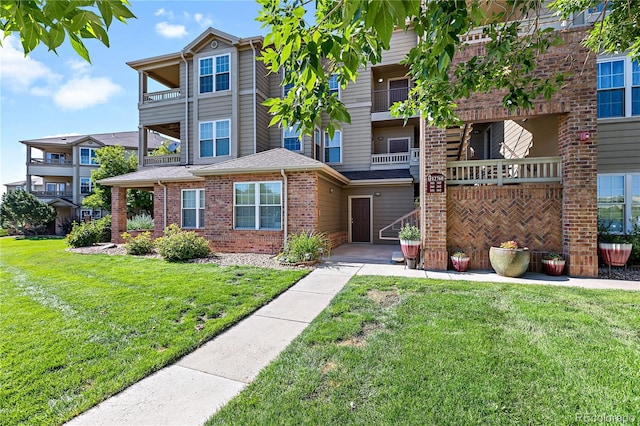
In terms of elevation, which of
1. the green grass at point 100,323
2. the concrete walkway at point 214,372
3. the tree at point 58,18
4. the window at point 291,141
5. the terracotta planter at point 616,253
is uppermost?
the window at point 291,141

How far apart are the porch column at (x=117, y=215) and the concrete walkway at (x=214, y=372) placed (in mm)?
12008

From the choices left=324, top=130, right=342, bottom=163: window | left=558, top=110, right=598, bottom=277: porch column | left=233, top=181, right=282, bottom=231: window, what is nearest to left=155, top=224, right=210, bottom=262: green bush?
left=233, top=181, right=282, bottom=231: window

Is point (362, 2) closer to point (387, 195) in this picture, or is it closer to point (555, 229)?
point (555, 229)

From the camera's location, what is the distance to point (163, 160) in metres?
15.2

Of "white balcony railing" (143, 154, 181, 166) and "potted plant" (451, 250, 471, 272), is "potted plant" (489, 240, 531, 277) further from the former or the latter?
"white balcony railing" (143, 154, 181, 166)

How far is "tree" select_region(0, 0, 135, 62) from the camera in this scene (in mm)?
1413

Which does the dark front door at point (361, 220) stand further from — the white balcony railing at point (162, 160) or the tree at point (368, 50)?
the white balcony railing at point (162, 160)

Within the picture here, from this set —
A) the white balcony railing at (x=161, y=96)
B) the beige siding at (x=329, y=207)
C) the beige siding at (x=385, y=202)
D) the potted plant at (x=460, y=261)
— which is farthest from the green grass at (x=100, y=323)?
the white balcony railing at (x=161, y=96)

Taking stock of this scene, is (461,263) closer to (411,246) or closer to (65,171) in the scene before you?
A: (411,246)

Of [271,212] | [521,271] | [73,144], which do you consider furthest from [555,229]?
[73,144]

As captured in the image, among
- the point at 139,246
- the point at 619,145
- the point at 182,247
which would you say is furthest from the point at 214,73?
the point at 619,145

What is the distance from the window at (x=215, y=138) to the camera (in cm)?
1355

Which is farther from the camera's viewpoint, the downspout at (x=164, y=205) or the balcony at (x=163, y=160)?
the balcony at (x=163, y=160)

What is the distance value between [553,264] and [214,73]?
15.3 m
